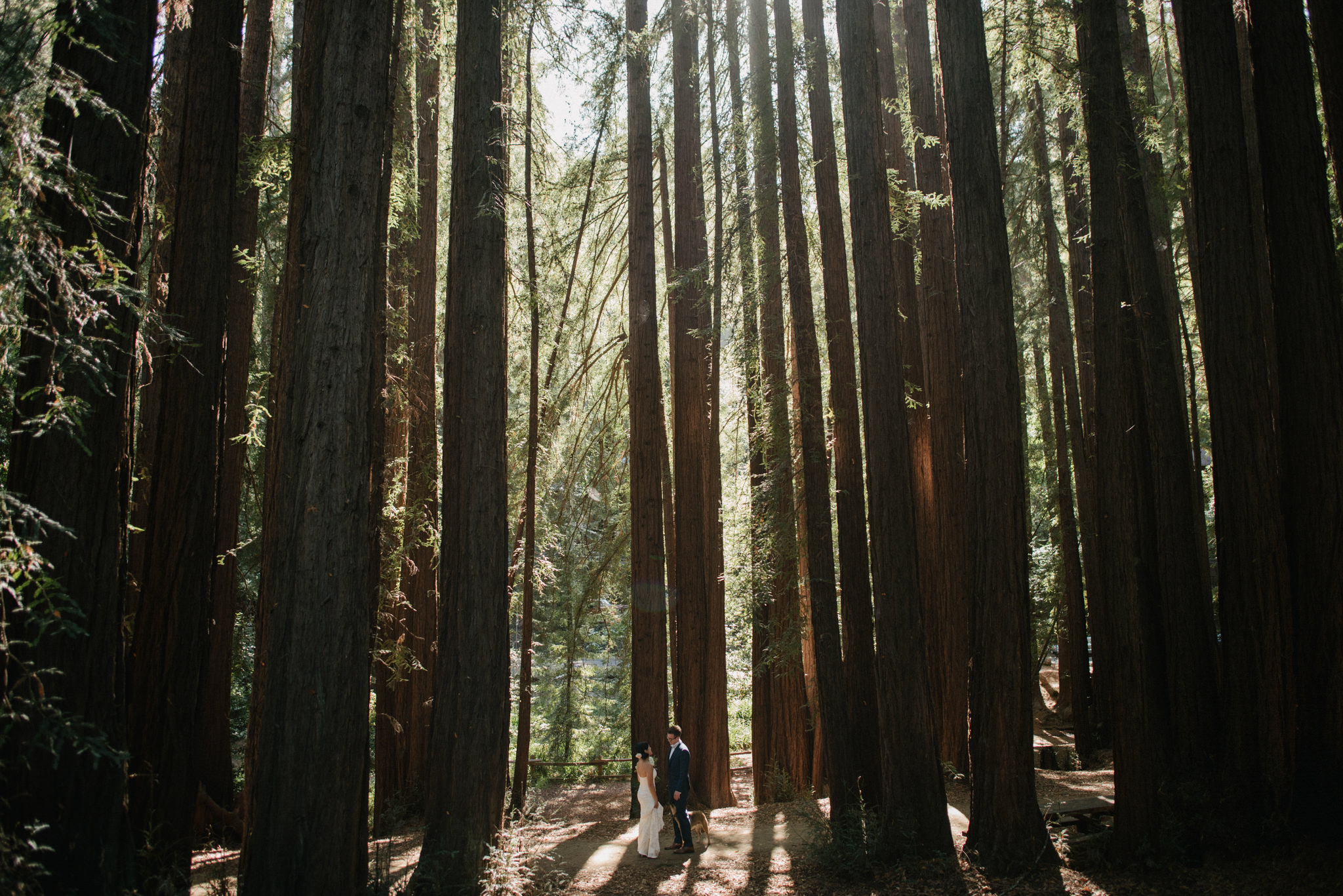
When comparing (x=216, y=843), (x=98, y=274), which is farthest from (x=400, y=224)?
(x=216, y=843)

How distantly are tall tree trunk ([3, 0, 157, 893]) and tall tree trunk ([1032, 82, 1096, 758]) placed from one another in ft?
43.7

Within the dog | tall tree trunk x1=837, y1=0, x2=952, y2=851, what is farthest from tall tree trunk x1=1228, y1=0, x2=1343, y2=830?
the dog

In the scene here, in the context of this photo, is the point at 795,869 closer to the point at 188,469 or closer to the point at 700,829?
the point at 700,829

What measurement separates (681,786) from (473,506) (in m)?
4.52

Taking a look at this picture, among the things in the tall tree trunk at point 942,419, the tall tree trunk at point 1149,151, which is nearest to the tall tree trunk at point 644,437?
the tall tree trunk at point 942,419

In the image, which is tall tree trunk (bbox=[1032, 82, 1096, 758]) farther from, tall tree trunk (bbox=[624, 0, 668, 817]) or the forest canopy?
tall tree trunk (bbox=[624, 0, 668, 817])

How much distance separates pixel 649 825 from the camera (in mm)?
9078

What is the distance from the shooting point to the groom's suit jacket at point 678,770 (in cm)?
907

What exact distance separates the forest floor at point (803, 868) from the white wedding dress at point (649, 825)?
138 millimetres

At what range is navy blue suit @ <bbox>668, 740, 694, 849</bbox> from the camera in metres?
9.02

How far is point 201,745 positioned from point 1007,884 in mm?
9757

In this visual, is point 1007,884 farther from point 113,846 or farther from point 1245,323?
point 113,846

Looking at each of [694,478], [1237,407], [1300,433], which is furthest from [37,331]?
[1300,433]

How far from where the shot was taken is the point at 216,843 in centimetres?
975
